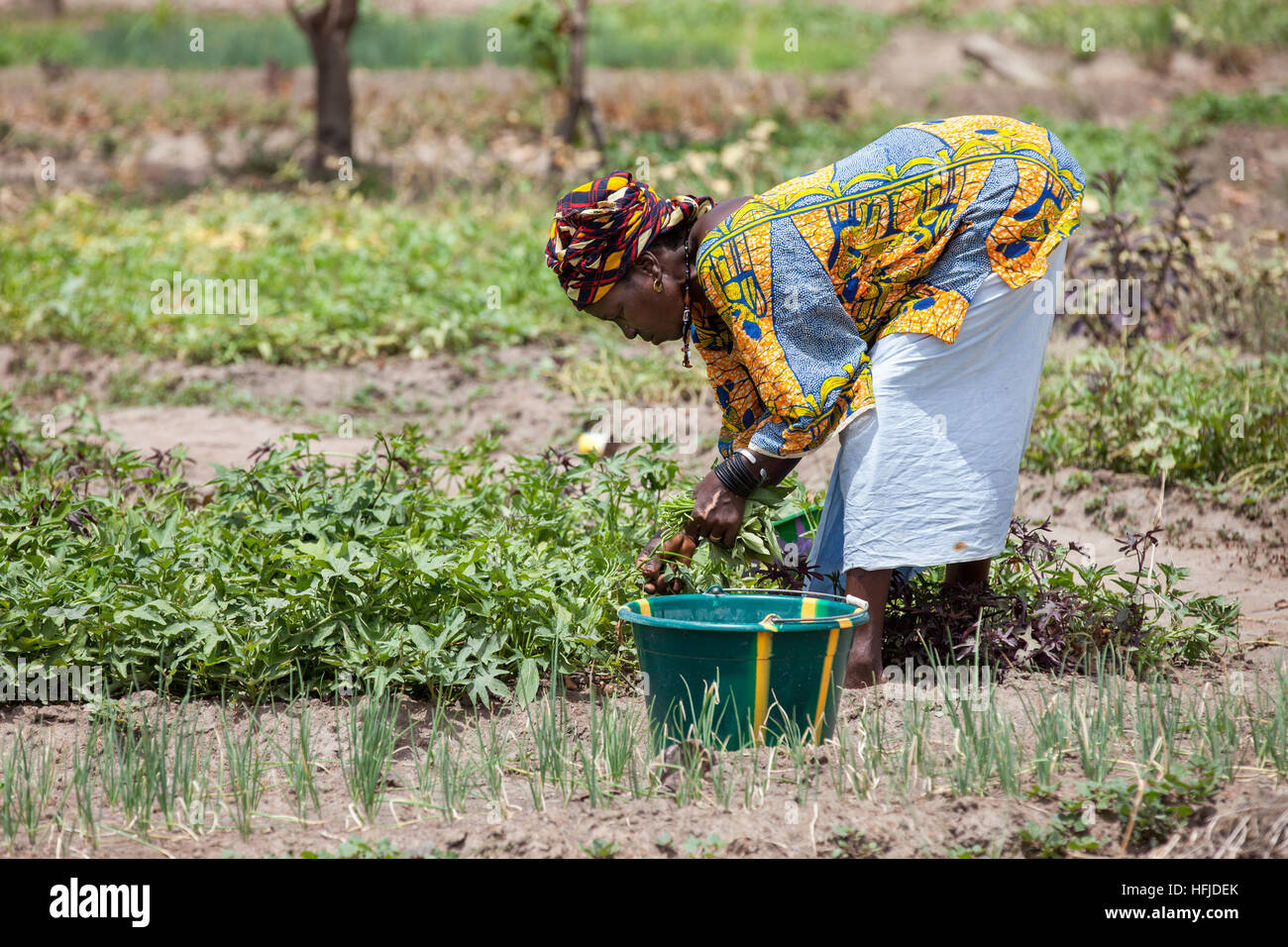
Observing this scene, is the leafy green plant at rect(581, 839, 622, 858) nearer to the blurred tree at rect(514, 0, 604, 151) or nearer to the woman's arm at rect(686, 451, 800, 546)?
the woman's arm at rect(686, 451, 800, 546)

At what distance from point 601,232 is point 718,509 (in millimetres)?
700

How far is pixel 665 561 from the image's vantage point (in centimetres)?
316

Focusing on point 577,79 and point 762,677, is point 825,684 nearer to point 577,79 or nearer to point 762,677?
point 762,677

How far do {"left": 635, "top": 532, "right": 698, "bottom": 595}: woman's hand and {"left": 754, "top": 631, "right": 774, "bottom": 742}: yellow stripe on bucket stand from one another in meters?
0.58

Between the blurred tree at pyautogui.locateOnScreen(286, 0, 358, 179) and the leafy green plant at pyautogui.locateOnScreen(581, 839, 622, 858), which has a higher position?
the blurred tree at pyautogui.locateOnScreen(286, 0, 358, 179)

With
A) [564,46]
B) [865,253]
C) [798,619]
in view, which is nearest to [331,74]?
[564,46]

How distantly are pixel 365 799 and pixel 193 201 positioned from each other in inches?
314

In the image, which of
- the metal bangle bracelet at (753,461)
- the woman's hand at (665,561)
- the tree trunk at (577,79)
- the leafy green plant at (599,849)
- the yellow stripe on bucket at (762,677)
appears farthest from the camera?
the tree trunk at (577,79)

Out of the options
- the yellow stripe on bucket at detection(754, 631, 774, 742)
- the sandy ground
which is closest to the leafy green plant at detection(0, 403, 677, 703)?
the sandy ground

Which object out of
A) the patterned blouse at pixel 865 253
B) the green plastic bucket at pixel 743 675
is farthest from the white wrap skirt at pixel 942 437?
the green plastic bucket at pixel 743 675

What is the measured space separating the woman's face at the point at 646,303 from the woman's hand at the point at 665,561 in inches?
22.2

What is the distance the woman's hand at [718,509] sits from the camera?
114 inches

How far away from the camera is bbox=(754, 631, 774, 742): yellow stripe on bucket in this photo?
8.42 feet

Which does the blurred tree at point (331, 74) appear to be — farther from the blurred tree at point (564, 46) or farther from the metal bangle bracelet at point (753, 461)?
the metal bangle bracelet at point (753, 461)
